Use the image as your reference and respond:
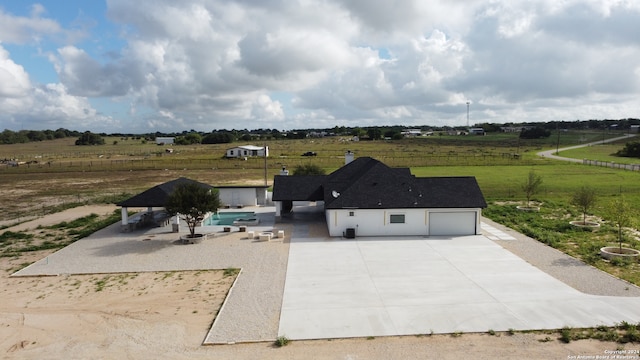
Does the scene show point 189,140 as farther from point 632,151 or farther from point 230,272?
point 230,272

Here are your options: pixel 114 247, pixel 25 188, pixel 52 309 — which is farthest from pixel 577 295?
pixel 25 188

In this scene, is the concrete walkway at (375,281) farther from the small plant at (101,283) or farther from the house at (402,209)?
the small plant at (101,283)

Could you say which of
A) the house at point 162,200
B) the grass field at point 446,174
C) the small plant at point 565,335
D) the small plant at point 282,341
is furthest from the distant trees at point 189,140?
the small plant at point 565,335

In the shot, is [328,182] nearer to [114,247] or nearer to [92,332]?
[114,247]

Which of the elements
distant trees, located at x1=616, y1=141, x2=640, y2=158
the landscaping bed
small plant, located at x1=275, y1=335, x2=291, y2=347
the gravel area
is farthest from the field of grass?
small plant, located at x1=275, y1=335, x2=291, y2=347

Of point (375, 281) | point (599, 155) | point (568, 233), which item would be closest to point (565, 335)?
point (375, 281)

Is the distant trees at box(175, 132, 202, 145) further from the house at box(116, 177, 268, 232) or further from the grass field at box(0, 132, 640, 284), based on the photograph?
the house at box(116, 177, 268, 232)
